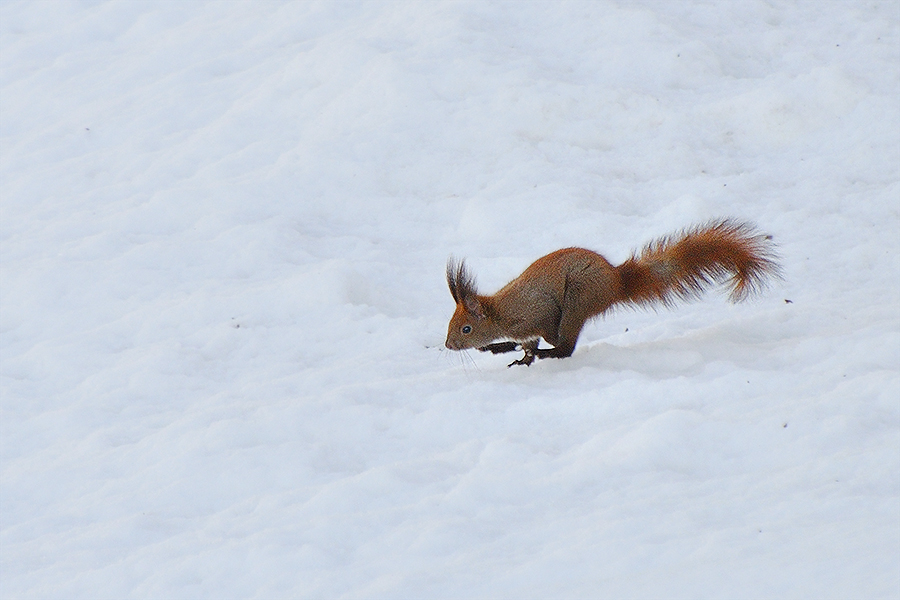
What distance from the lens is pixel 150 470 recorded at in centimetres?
401

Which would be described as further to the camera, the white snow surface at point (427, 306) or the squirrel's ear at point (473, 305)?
the squirrel's ear at point (473, 305)

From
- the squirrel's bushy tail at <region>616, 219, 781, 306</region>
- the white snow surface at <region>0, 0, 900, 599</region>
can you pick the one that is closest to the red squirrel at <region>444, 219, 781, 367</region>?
the squirrel's bushy tail at <region>616, 219, 781, 306</region>

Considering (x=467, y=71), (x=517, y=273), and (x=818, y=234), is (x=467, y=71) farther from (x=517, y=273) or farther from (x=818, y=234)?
(x=818, y=234)

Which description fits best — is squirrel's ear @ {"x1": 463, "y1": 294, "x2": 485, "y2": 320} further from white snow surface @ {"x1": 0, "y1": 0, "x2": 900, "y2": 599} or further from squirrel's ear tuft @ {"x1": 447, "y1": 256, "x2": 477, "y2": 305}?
white snow surface @ {"x1": 0, "y1": 0, "x2": 900, "y2": 599}

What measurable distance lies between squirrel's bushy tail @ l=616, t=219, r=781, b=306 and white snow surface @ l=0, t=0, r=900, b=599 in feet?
0.78

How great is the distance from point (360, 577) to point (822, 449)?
64.0 inches

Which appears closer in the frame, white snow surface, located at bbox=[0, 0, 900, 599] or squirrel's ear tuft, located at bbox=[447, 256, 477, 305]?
white snow surface, located at bbox=[0, 0, 900, 599]

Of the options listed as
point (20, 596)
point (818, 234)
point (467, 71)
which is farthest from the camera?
point (467, 71)

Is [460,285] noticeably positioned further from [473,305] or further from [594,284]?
[594,284]

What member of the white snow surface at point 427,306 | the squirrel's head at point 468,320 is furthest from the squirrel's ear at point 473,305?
the white snow surface at point 427,306

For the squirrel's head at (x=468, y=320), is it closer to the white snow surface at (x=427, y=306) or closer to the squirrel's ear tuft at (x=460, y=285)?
the squirrel's ear tuft at (x=460, y=285)

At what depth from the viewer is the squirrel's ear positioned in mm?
4695

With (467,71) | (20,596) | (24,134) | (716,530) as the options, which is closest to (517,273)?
(467,71)

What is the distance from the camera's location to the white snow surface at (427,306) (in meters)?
3.22
